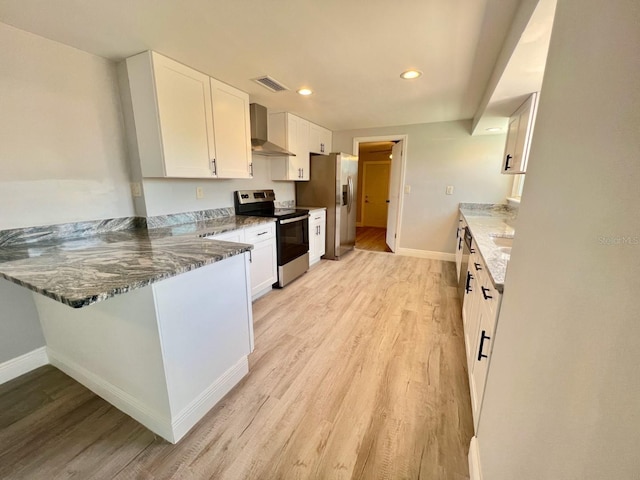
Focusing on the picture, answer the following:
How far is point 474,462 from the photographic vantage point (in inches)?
45.8

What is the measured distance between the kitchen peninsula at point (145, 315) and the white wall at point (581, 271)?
133 cm

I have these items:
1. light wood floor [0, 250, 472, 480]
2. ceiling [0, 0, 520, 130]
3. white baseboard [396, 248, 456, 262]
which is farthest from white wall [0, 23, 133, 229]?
white baseboard [396, 248, 456, 262]

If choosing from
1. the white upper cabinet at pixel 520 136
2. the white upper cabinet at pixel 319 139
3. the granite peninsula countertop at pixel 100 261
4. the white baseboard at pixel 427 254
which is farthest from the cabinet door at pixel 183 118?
the white baseboard at pixel 427 254

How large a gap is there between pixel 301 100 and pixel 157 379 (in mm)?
2972

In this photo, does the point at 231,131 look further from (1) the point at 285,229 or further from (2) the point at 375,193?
(2) the point at 375,193

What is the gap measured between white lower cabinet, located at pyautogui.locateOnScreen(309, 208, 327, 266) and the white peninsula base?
2261 mm

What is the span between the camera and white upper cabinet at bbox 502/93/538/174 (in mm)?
1958

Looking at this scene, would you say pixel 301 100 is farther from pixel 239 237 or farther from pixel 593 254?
pixel 593 254

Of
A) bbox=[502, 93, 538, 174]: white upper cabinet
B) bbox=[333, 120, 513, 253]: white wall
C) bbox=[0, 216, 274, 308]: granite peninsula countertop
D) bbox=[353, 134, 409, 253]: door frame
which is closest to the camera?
bbox=[0, 216, 274, 308]: granite peninsula countertop

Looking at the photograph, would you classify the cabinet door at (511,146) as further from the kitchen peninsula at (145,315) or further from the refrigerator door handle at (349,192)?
the kitchen peninsula at (145,315)

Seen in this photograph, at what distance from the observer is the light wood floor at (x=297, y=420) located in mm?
1233

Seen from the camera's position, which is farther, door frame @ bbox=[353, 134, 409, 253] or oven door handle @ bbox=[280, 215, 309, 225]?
door frame @ bbox=[353, 134, 409, 253]

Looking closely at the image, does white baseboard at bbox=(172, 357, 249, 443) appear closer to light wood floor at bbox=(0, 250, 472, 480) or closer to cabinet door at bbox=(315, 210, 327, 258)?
light wood floor at bbox=(0, 250, 472, 480)

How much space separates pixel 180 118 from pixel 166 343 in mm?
1847
